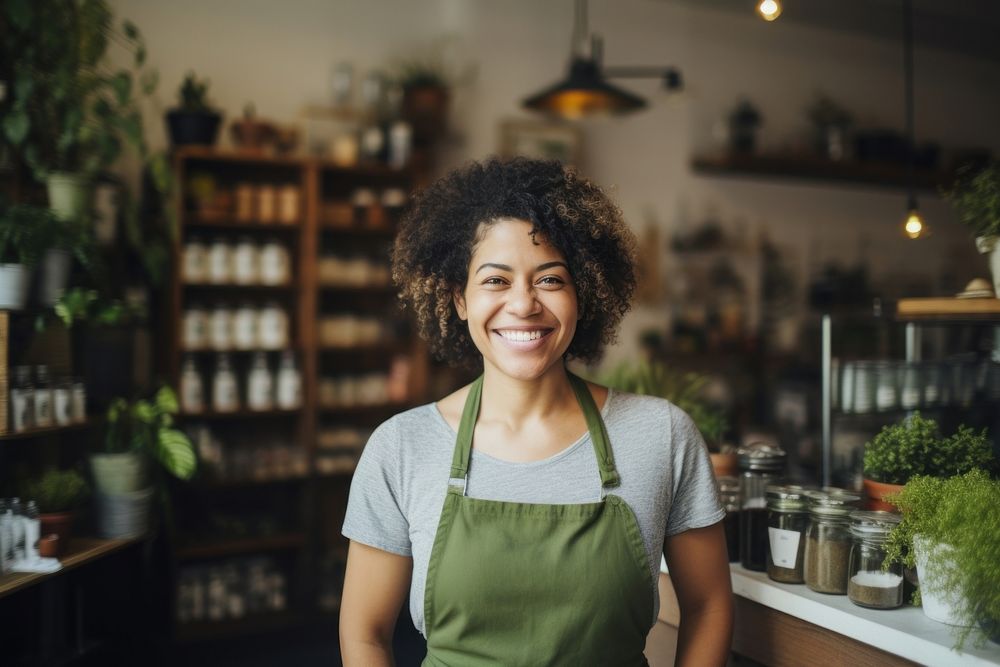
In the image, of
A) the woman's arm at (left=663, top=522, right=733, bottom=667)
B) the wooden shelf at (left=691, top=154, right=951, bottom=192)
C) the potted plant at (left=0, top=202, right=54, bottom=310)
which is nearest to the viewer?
the woman's arm at (left=663, top=522, right=733, bottom=667)

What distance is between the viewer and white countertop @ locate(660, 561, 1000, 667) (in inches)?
54.4

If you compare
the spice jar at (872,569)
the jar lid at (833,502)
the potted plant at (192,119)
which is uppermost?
the potted plant at (192,119)

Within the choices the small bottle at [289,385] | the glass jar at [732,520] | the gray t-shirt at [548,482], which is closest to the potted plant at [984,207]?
the glass jar at [732,520]

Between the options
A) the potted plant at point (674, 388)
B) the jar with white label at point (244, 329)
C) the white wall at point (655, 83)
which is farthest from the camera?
the white wall at point (655, 83)

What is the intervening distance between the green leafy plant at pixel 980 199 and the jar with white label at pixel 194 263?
10.1ft

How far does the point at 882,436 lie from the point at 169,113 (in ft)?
10.8

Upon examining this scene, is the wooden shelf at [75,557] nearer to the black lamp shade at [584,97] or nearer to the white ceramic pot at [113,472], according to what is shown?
the white ceramic pot at [113,472]

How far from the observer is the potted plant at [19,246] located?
102 inches

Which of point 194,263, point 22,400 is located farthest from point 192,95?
point 22,400

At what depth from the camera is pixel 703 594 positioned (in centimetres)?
157

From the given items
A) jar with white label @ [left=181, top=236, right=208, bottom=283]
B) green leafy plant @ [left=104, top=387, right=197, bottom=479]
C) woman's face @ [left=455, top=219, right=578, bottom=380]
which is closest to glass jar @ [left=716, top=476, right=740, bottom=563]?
woman's face @ [left=455, top=219, right=578, bottom=380]

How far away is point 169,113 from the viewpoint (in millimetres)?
3766

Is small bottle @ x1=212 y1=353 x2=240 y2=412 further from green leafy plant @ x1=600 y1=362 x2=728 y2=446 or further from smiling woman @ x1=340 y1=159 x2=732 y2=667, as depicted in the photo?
smiling woman @ x1=340 y1=159 x2=732 y2=667

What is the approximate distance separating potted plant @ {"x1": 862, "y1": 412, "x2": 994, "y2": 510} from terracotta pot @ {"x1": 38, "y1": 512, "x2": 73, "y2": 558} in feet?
7.62
